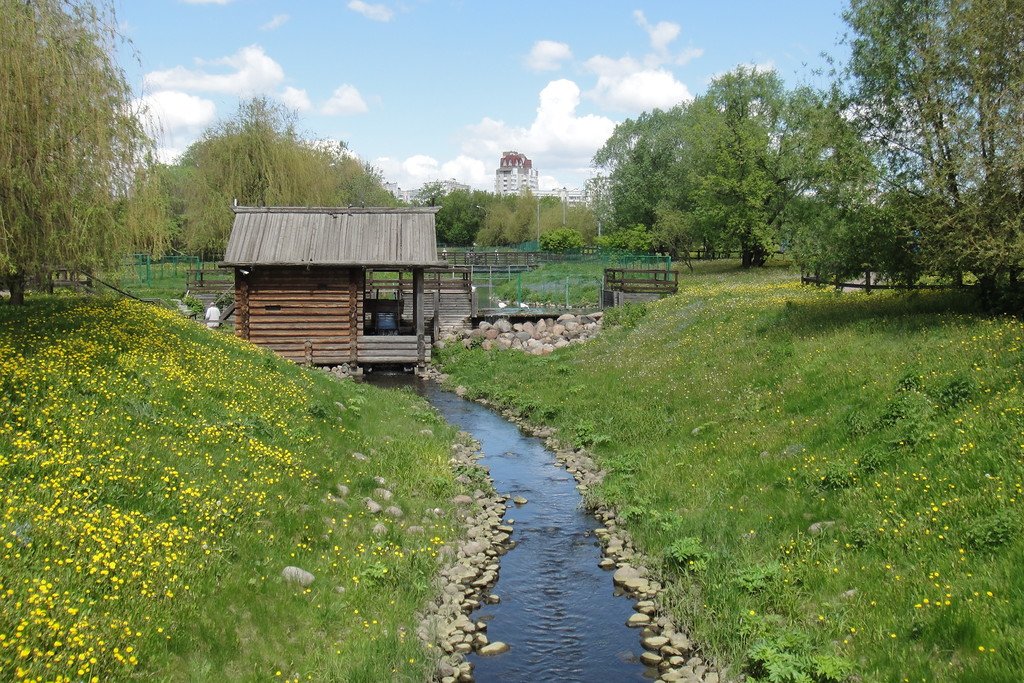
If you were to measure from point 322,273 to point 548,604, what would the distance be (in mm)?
20421

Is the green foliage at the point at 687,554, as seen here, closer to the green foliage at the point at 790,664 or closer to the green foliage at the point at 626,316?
the green foliage at the point at 790,664

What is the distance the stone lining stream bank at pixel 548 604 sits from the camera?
9.77 metres

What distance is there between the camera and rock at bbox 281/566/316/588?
9820 mm

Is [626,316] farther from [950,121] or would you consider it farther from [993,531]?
[993,531]

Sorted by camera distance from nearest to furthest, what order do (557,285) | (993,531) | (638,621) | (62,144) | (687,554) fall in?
1. (993,531)
2. (638,621)
3. (687,554)
4. (62,144)
5. (557,285)

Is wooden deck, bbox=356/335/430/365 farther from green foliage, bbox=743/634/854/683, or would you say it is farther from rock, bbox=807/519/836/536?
green foliage, bbox=743/634/854/683

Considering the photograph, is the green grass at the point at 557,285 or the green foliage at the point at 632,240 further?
the green foliage at the point at 632,240

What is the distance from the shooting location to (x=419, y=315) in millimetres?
30672

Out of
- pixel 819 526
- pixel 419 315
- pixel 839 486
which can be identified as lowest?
pixel 819 526

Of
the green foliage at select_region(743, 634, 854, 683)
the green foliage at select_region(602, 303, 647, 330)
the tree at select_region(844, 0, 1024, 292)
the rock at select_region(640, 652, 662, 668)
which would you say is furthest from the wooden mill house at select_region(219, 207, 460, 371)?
the green foliage at select_region(743, 634, 854, 683)

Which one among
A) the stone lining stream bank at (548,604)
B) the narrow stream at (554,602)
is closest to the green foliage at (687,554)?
the stone lining stream bank at (548,604)

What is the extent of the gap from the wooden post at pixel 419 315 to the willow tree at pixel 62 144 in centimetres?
1531

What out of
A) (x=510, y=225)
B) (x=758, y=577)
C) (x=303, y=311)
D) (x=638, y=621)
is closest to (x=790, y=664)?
(x=758, y=577)

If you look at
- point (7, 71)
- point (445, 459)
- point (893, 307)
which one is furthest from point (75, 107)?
point (893, 307)
